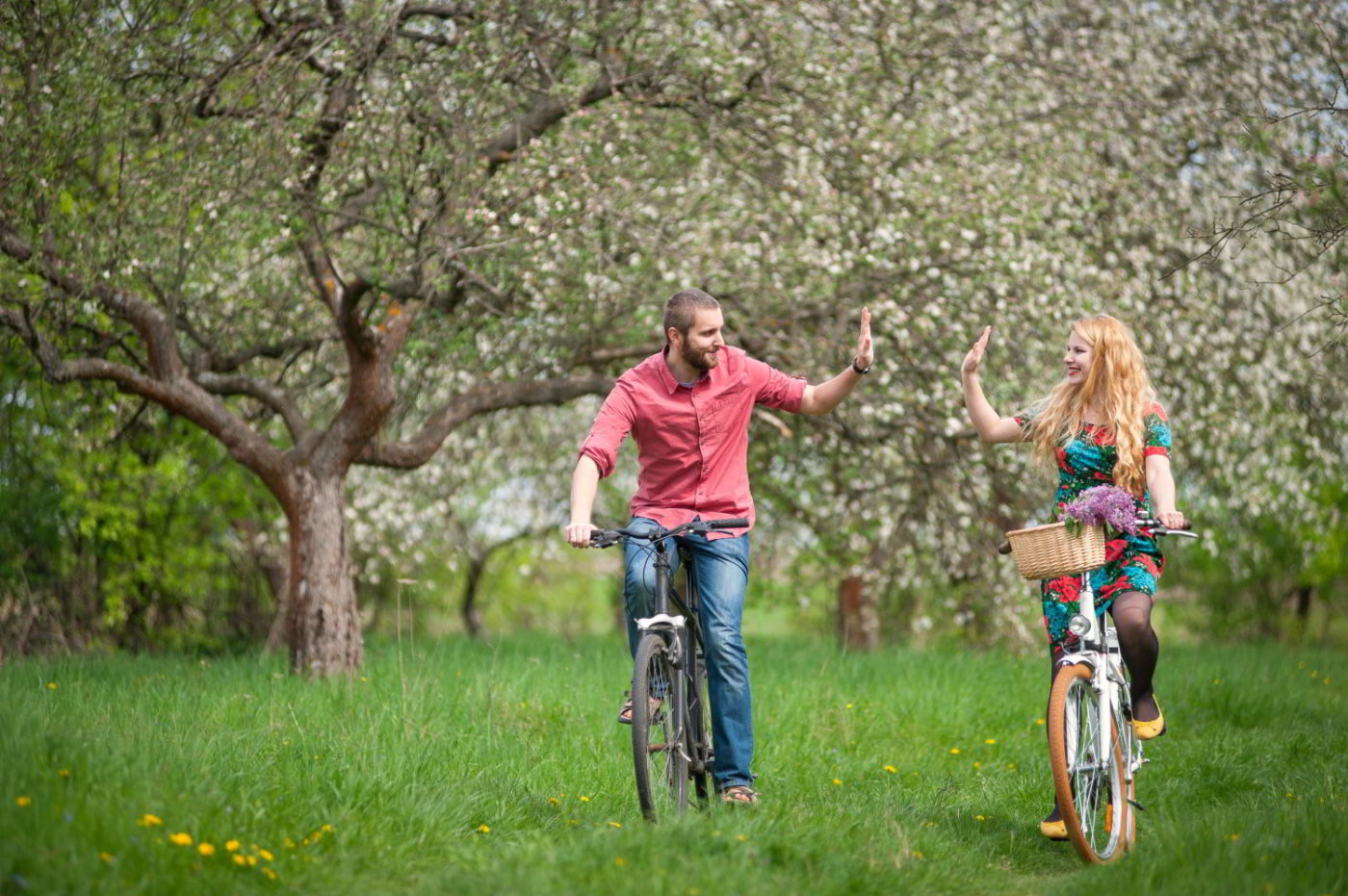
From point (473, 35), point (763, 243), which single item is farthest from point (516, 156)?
point (763, 243)

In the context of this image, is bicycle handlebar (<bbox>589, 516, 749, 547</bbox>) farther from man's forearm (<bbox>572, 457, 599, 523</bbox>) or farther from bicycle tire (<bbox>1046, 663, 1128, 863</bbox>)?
bicycle tire (<bbox>1046, 663, 1128, 863</bbox>)

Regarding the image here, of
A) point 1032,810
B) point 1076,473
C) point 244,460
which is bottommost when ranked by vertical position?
point 1032,810

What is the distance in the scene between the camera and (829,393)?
5410mm

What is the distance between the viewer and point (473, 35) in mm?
8727

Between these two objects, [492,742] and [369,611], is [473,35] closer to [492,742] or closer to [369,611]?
[492,742]

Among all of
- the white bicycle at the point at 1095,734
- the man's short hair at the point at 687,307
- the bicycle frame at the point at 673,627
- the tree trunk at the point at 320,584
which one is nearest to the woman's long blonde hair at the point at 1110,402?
the white bicycle at the point at 1095,734

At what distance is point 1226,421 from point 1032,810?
225 inches

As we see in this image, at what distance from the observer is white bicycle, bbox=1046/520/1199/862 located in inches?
194

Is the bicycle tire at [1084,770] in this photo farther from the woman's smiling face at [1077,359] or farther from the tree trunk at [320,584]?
the tree trunk at [320,584]

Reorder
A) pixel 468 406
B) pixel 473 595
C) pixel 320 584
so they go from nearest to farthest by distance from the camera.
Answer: pixel 320 584, pixel 468 406, pixel 473 595

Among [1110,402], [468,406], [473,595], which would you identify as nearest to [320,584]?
[468,406]

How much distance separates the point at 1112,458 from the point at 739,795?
1.98 metres

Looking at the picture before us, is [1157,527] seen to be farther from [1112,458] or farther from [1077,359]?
[1077,359]

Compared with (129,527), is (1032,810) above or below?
below
